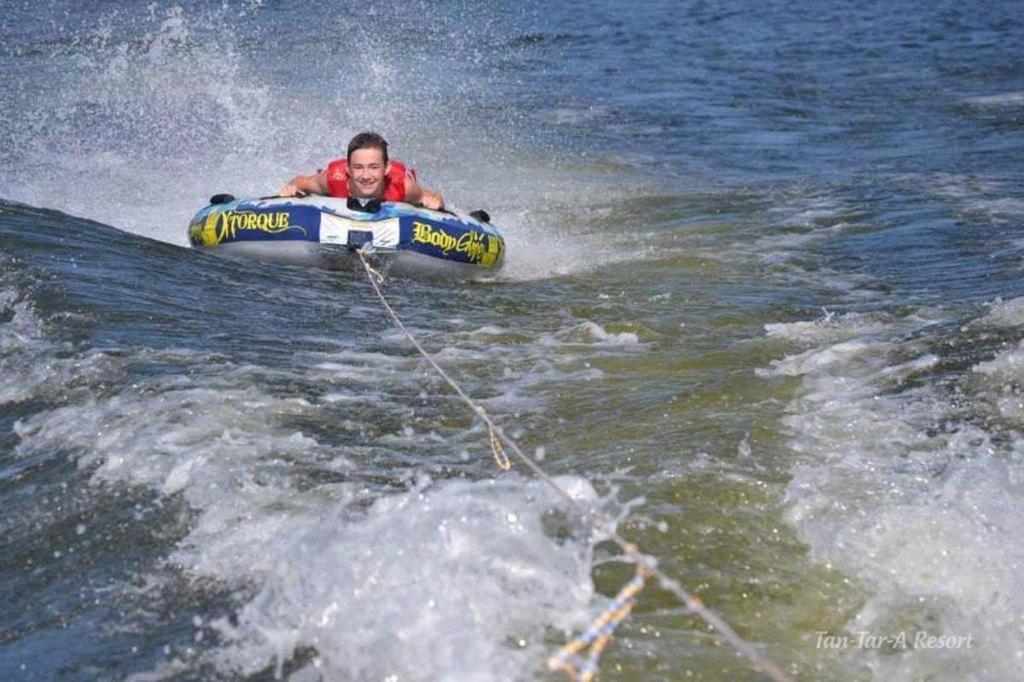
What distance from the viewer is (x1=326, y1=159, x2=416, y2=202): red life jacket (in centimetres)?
1028

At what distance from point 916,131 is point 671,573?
13.0 meters

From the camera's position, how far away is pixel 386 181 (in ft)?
33.7

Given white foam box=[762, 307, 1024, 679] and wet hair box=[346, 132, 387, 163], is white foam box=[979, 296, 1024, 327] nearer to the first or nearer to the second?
white foam box=[762, 307, 1024, 679]

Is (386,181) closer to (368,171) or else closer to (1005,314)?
(368,171)

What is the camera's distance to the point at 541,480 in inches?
197

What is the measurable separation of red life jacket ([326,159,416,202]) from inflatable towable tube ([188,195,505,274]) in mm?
451

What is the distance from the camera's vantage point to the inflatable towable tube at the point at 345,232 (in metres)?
9.52

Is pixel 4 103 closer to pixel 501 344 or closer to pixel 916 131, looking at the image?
Answer: pixel 916 131

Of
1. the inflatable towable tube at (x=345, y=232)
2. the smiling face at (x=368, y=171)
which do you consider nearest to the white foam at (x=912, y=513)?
the inflatable towable tube at (x=345, y=232)

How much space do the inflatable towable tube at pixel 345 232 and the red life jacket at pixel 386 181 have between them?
17.8 inches

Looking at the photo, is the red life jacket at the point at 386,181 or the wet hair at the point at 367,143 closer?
the wet hair at the point at 367,143

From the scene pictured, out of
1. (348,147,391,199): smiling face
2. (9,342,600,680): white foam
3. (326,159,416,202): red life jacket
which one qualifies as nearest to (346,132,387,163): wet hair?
(348,147,391,199): smiling face

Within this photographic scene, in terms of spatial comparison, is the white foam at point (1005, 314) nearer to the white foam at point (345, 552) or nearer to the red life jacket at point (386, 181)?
the white foam at point (345, 552)

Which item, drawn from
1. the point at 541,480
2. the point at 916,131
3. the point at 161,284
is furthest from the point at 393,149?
the point at 541,480
